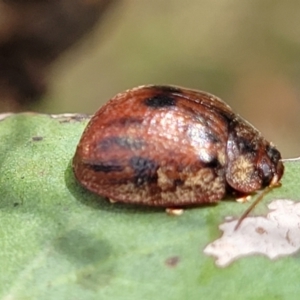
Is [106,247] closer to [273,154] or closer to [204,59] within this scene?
[273,154]

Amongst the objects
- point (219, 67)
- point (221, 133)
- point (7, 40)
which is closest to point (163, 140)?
point (221, 133)

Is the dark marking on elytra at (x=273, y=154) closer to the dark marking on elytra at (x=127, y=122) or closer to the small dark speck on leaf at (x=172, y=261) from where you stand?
the dark marking on elytra at (x=127, y=122)

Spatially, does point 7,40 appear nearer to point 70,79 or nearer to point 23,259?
point 70,79

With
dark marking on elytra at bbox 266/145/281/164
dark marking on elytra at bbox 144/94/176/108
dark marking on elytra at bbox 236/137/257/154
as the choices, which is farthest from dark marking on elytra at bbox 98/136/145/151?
dark marking on elytra at bbox 266/145/281/164

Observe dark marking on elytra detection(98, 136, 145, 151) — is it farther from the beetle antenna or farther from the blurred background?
the blurred background

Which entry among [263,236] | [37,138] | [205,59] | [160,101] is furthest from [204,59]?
[263,236]
